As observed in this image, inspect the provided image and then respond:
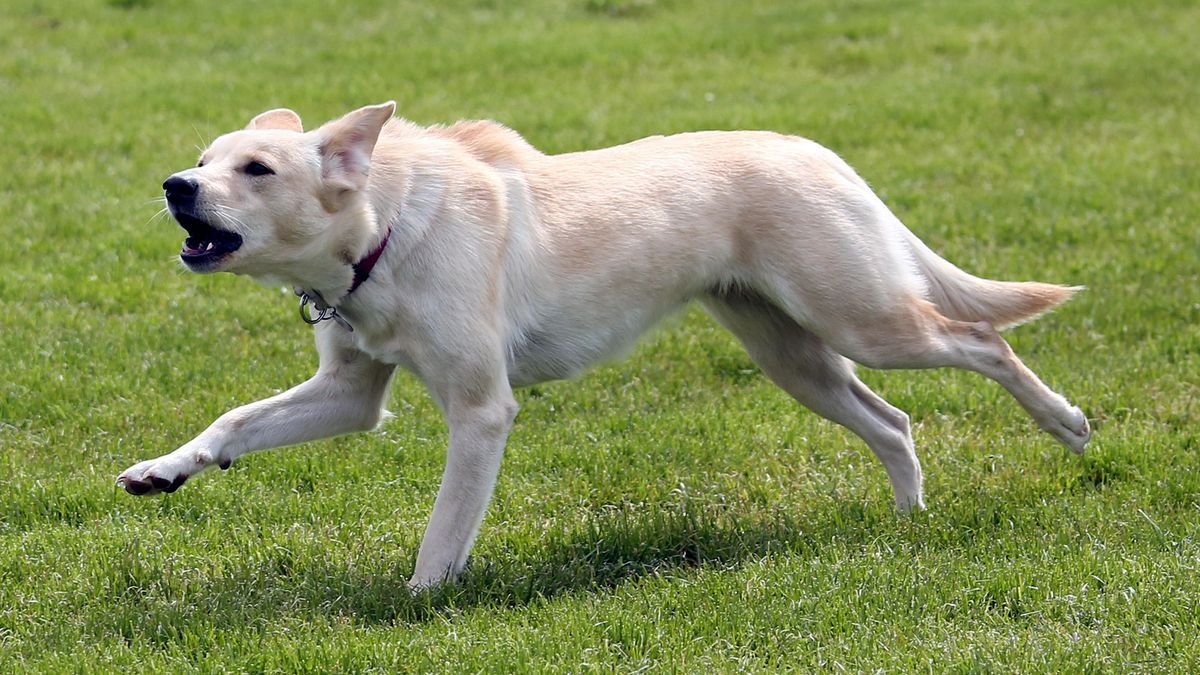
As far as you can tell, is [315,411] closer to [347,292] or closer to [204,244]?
[347,292]

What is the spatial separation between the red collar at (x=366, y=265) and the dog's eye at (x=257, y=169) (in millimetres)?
423

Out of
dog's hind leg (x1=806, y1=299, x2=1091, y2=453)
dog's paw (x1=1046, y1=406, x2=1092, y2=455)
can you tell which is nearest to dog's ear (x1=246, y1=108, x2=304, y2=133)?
dog's hind leg (x1=806, y1=299, x2=1091, y2=453)

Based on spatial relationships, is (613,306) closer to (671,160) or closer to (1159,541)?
(671,160)

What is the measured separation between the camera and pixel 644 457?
6.49m

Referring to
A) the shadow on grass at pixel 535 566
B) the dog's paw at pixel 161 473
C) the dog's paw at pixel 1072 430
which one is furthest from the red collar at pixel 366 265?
the dog's paw at pixel 1072 430

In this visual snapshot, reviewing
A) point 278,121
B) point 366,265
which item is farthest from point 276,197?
point 278,121

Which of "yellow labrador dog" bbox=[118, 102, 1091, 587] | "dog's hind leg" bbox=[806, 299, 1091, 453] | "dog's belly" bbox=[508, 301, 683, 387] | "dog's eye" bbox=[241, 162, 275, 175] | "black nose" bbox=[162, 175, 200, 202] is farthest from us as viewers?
"dog's hind leg" bbox=[806, 299, 1091, 453]

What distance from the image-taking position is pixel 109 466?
6266mm

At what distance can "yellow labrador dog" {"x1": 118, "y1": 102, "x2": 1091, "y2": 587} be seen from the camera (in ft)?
16.4

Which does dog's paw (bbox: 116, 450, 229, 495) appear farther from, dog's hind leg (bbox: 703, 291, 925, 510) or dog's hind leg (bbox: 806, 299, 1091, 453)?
dog's hind leg (bbox: 806, 299, 1091, 453)

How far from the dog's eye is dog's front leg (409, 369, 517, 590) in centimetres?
98

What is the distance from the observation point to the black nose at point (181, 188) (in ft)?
15.5

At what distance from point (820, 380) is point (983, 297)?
725 mm

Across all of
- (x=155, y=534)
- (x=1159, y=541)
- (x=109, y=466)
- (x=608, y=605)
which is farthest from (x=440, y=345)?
(x=1159, y=541)
